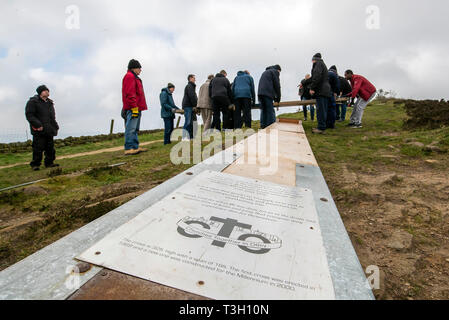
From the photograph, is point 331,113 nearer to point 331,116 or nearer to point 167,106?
point 331,116

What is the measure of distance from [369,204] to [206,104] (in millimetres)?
6601

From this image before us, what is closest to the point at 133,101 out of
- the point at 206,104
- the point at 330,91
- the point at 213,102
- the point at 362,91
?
the point at 206,104

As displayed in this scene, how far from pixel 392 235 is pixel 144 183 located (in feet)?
10.0

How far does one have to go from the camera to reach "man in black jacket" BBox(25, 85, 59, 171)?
20.0 feet

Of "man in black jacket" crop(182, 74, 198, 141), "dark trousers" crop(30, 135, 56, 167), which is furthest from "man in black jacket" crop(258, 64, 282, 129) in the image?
"dark trousers" crop(30, 135, 56, 167)

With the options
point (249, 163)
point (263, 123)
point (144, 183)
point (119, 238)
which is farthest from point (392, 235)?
point (263, 123)

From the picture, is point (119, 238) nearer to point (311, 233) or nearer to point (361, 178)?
point (311, 233)

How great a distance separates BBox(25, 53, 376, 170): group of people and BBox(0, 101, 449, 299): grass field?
1.44 meters

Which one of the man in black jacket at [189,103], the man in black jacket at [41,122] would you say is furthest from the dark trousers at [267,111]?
the man in black jacket at [41,122]

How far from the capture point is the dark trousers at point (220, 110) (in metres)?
8.16

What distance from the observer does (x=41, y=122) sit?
6254 mm

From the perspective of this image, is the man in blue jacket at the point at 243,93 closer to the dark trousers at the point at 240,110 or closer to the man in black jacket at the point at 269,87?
the dark trousers at the point at 240,110

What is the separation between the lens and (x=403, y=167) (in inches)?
165

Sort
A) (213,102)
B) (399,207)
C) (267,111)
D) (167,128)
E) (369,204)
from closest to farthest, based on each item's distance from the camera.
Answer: (399,207), (369,204), (267,111), (213,102), (167,128)
